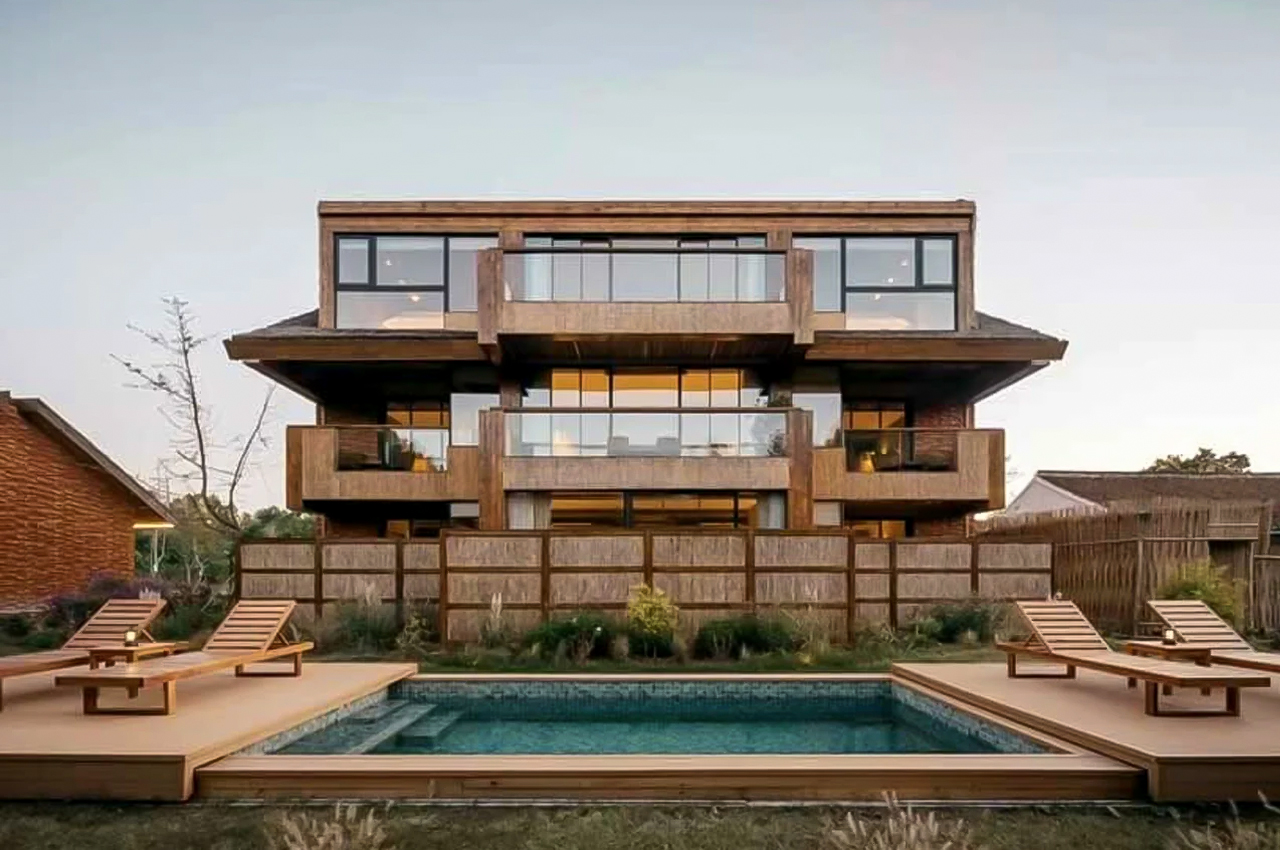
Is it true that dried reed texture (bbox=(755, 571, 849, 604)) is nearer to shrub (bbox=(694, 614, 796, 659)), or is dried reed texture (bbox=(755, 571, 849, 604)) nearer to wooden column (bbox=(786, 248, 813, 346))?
shrub (bbox=(694, 614, 796, 659))

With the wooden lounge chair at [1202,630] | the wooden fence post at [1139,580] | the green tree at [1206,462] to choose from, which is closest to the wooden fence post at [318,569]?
the wooden lounge chair at [1202,630]

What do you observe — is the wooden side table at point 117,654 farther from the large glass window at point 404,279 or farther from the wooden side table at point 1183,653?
the large glass window at point 404,279

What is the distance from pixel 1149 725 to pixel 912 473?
11.7 meters

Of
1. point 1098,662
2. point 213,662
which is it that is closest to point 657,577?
point 1098,662

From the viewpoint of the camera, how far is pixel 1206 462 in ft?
165

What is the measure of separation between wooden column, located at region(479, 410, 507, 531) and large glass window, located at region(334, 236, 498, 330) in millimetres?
3998

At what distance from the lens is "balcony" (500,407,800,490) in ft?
56.2

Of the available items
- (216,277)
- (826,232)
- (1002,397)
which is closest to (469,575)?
(826,232)

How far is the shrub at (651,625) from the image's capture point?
13.0 metres

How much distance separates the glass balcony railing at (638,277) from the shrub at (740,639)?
7.21 meters

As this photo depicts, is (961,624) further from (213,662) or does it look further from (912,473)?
(213,662)

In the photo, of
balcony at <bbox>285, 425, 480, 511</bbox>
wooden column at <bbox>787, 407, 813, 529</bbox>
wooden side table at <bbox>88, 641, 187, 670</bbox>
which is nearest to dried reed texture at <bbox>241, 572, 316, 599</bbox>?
balcony at <bbox>285, 425, 480, 511</bbox>

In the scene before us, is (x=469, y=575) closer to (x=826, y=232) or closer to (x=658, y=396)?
(x=658, y=396)

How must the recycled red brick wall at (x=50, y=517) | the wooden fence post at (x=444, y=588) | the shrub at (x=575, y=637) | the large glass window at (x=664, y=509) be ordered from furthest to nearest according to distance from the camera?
the recycled red brick wall at (x=50, y=517) → the large glass window at (x=664, y=509) → the wooden fence post at (x=444, y=588) → the shrub at (x=575, y=637)
